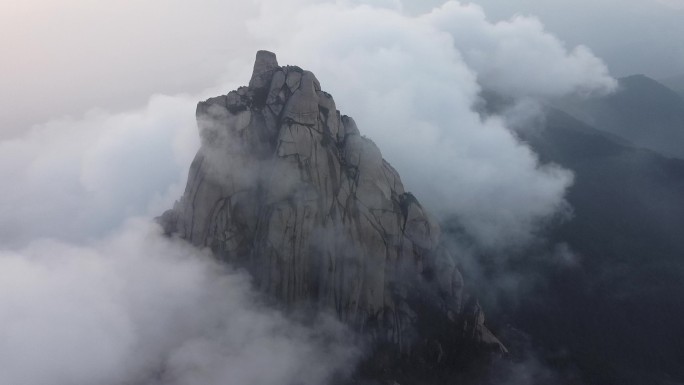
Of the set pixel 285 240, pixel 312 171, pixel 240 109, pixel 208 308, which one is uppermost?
pixel 240 109

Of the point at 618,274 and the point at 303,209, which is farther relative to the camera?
the point at 618,274

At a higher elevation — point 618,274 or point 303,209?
point 618,274

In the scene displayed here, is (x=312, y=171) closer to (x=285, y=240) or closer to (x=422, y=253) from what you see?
(x=285, y=240)

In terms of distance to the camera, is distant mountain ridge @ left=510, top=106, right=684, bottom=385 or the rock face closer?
the rock face

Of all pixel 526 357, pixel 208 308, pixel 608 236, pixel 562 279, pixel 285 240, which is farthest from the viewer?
pixel 608 236

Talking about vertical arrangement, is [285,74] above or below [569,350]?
above

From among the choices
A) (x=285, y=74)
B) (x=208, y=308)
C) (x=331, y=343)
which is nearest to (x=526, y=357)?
(x=331, y=343)

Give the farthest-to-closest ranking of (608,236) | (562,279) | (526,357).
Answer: (608,236), (562,279), (526,357)

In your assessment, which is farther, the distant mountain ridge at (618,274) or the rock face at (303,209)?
the distant mountain ridge at (618,274)
